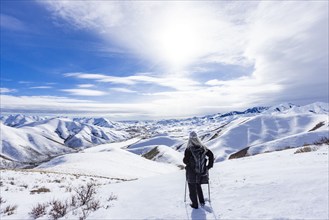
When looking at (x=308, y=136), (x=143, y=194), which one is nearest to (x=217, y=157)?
(x=308, y=136)

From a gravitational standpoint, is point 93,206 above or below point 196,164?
below

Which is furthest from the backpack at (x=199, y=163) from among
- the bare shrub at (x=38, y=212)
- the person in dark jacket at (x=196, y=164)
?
the bare shrub at (x=38, y=212)

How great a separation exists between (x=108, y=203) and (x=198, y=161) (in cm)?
392

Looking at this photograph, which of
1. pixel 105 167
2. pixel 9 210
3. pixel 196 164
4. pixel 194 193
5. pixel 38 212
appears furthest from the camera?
pixel 105 167

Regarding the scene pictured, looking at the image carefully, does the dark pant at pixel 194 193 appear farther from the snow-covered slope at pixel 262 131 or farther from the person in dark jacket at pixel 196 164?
the snow-covered slope at pixel 262 131

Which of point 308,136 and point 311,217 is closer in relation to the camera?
point 311,217

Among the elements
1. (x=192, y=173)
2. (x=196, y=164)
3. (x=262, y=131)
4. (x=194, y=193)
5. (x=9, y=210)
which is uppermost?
(x=196, y=164)

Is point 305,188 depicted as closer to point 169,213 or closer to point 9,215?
point 169,213

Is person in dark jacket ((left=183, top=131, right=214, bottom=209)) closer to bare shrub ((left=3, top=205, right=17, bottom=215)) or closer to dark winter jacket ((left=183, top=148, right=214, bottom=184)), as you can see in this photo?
dark winter jacket ((left=183, top=148, right=214, bottom=184))

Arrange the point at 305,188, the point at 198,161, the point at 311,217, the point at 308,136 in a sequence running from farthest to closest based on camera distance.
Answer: the point at 308,136 < the point at 198,161 < the point at 305,188 < the point at 311,217

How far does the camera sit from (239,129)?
396ft

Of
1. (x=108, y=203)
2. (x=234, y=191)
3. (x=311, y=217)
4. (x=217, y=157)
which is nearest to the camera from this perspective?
(x=311, y=217)

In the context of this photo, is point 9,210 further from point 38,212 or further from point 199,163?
point 199,163

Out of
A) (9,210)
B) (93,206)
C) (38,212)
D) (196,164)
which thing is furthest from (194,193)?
(9,210)
